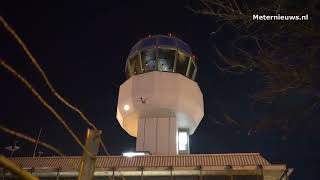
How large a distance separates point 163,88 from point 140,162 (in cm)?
788

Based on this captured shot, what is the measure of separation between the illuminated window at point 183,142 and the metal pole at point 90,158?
65.4ft

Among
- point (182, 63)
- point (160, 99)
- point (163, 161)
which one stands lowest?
point (163, 161)

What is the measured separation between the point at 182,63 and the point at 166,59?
1.35 meters

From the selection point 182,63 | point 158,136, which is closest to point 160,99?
point 158,136

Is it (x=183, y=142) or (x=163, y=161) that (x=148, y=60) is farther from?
(x=163, y=161)

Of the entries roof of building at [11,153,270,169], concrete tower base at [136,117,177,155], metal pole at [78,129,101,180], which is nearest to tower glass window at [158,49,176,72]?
concrete tower base at [136,117,177,155]

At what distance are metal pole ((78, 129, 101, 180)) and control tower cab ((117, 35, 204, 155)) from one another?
18.0 metres

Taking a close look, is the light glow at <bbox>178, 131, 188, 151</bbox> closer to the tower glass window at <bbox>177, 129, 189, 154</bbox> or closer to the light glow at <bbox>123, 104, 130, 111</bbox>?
the tower glass window at <bbox>177, 129, 189, 154</bbox>

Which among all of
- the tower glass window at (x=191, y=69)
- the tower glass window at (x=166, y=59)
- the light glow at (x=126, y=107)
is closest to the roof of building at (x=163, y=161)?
the light glow at (x=126, y=107)

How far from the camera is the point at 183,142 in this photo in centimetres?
2534

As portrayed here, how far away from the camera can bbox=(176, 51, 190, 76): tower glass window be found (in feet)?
86.6

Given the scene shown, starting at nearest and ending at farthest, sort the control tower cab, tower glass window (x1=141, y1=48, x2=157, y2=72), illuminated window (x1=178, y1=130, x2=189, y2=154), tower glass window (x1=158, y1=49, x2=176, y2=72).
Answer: the control tower cab, illuminated window (x1=178, y1=130, x2=189, y2=154), tower glass window (x1=141, y1=48, x2=157, y2=72), tower glass window (x1=158, y1=49, x2=176, y2=72)

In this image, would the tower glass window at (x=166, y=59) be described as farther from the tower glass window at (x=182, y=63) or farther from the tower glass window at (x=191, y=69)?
the tower glass window at (x=191, y=69)

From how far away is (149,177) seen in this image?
17.4 metres
